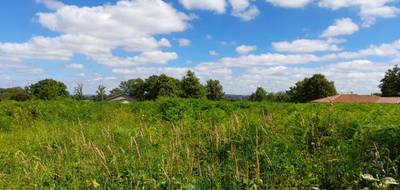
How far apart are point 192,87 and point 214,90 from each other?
16890 mm

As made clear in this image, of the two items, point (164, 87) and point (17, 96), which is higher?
point (164, 87)

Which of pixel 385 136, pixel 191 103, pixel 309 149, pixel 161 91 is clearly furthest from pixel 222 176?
pixel 161 91

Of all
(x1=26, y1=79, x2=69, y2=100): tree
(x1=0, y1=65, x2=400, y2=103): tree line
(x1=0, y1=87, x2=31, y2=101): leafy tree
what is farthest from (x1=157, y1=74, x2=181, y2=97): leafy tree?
(x1=0, y1=87, x2=31, y2=101): leafy tree

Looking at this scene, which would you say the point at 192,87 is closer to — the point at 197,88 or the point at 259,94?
the point at 197,88

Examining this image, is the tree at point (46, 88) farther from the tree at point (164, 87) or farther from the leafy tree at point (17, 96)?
the tree at point (164, 87)

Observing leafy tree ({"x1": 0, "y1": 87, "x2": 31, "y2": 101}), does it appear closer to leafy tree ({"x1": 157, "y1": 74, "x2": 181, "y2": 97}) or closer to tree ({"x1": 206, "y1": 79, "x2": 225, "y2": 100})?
leafy tree ({"x1": 157, "y1": 74, "x2": 181, "y2": 97})

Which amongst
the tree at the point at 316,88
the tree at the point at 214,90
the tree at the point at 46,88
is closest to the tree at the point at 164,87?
the tree at the point at 214,90

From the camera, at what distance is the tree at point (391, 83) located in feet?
235

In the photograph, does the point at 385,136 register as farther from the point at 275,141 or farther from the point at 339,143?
the point at 275,141

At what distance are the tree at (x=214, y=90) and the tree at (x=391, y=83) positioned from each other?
30.8 meters

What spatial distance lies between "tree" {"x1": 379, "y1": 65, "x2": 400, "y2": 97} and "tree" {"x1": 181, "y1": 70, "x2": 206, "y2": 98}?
2948 centimetres

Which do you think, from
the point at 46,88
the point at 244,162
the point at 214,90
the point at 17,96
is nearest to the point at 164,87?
the point at 214,90

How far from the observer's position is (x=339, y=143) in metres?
6.13

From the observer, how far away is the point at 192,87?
245 feet
